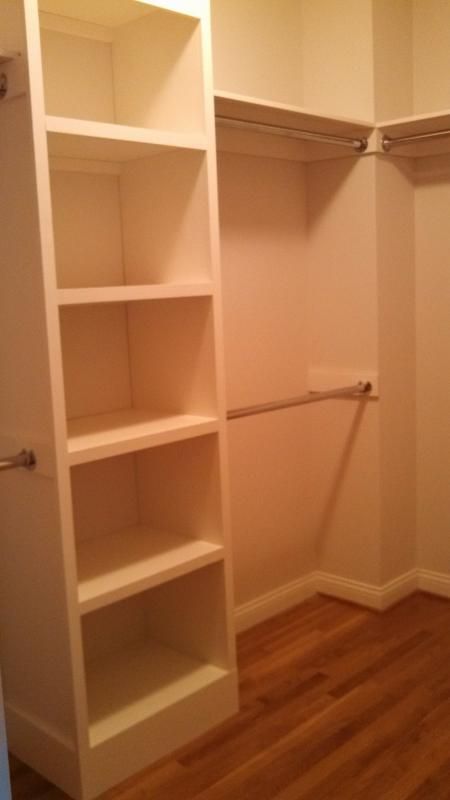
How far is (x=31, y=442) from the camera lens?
2.24m

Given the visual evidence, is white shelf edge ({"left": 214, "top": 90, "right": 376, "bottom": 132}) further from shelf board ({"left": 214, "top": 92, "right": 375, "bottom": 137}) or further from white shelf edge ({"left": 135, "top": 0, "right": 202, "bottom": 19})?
white shelf edge ({"left": 135, "top": 0, "right": 202, "bottom": 19})

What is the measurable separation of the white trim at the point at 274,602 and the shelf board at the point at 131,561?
71 centimetres

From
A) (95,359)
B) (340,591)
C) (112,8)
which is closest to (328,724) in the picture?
(340,591)

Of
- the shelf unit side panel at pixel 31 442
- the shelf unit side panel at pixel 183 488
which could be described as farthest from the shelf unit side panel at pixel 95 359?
the shelf unit side panel at pixel 31 442

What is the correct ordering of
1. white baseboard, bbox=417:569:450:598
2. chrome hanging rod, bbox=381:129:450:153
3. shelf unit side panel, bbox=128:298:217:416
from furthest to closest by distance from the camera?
white baseboard, bbox=417:569:450:598 < chrome hanging rod, bbox=381:129:450:153 < shelf unit side panel, bbox=128:298:217:416

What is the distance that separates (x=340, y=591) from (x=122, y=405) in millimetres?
1419

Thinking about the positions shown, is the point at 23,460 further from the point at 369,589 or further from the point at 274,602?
the point at 369,589

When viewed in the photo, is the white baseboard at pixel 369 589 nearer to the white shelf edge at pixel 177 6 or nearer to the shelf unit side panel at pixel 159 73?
the shelf unit side panel at pixel 159 73

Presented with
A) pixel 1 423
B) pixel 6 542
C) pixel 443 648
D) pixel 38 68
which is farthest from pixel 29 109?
pixel 443 648

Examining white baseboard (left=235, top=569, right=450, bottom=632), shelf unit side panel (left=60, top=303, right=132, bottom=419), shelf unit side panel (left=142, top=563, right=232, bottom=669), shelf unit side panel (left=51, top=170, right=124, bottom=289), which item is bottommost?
white baseboard (left=235, top=569, right=450, bottom=632)

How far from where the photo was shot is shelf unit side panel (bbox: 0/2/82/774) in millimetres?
2049

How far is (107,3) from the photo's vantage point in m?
2.35

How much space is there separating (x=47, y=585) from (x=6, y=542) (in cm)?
24

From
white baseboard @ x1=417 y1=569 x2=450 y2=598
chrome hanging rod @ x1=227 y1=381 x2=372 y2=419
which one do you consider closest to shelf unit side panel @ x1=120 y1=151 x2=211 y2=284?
chrome hanging rod @ x1=227 y1=381 x2=372 y2=419
